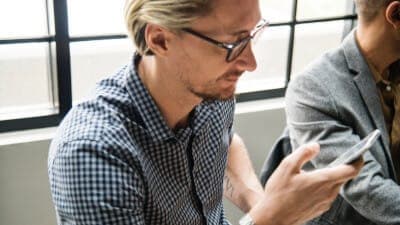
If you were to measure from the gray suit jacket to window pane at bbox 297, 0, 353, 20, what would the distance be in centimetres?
77

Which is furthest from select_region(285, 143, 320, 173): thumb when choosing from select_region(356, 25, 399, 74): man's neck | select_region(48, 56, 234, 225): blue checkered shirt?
select_region(356, 25, 399, 74): man's neck

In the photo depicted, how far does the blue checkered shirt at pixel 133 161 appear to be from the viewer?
831 mm

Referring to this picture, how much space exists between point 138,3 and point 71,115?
9.6 inches

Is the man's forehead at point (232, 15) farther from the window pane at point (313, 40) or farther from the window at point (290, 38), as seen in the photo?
the window pane at point (313, 40)

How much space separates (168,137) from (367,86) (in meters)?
0.62

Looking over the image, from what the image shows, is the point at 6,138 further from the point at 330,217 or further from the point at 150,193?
the point at 330,217

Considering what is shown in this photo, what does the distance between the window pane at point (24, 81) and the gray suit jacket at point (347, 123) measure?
839 millimetres

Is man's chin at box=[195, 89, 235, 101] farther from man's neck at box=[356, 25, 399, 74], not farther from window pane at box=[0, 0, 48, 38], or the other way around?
window pane at box=[0, 0, 48, 38]

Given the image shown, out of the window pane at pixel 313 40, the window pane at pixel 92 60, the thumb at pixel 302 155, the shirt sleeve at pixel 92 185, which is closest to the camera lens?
the shirt sleeve at pixel 92 185

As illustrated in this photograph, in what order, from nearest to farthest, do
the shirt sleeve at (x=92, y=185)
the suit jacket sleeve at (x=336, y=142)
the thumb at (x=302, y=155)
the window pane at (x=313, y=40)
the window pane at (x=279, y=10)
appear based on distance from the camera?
the shirt sleeve at (x=92, y=185) → the thumb at (x=302, y=155) → the suit jacket sleeve at (x=336, y=142) → the window pane at (x=279, y=10) → the window pane at (x=313, y=40)

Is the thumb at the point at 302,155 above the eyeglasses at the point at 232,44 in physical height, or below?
below

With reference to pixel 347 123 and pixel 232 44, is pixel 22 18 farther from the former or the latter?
pixel 347 123

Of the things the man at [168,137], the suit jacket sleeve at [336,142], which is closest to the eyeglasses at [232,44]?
the man at [168,137]

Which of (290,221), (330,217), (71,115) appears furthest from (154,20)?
(330,217)
